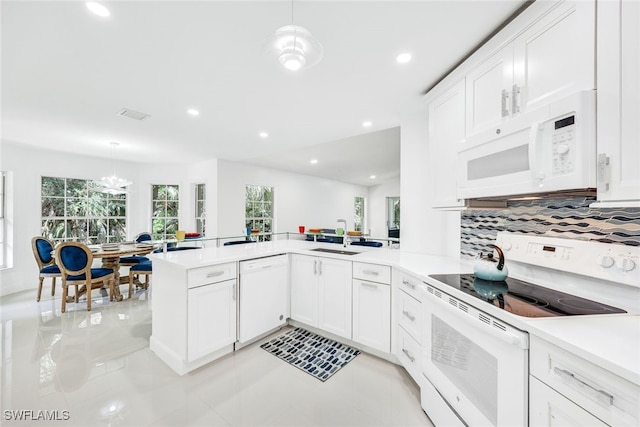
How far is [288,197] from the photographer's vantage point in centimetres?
695

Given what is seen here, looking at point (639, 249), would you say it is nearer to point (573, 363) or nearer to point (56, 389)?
point (573, 363)

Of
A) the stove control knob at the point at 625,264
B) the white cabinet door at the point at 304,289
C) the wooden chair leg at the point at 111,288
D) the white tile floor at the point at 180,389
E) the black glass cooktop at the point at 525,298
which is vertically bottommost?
the white tile floor at the point at 180,389

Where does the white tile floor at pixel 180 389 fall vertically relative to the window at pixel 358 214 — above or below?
below

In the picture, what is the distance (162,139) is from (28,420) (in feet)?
11.5

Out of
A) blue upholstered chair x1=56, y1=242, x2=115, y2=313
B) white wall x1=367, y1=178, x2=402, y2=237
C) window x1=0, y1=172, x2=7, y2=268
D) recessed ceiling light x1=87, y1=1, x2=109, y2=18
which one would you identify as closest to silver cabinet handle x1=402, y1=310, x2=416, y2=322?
recessed ceiling light x1=87, y1=1, x2=109, y2=18

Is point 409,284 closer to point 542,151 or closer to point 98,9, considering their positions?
point 542,151

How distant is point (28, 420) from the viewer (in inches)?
62.1

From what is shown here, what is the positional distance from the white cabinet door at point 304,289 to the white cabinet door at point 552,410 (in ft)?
6.22

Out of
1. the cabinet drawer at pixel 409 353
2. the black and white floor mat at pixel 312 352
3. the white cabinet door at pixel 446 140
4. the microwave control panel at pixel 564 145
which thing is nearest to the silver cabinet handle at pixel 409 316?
the cabinet drawer at pixel 409 353

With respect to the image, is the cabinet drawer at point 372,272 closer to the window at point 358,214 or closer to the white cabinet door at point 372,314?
the white cabinet door at point 372,314

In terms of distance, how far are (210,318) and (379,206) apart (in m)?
8.68

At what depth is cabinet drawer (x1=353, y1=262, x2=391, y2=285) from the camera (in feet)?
7.08

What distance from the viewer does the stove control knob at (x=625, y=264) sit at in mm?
1091

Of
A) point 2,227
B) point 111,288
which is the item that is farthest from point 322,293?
point 2,227
